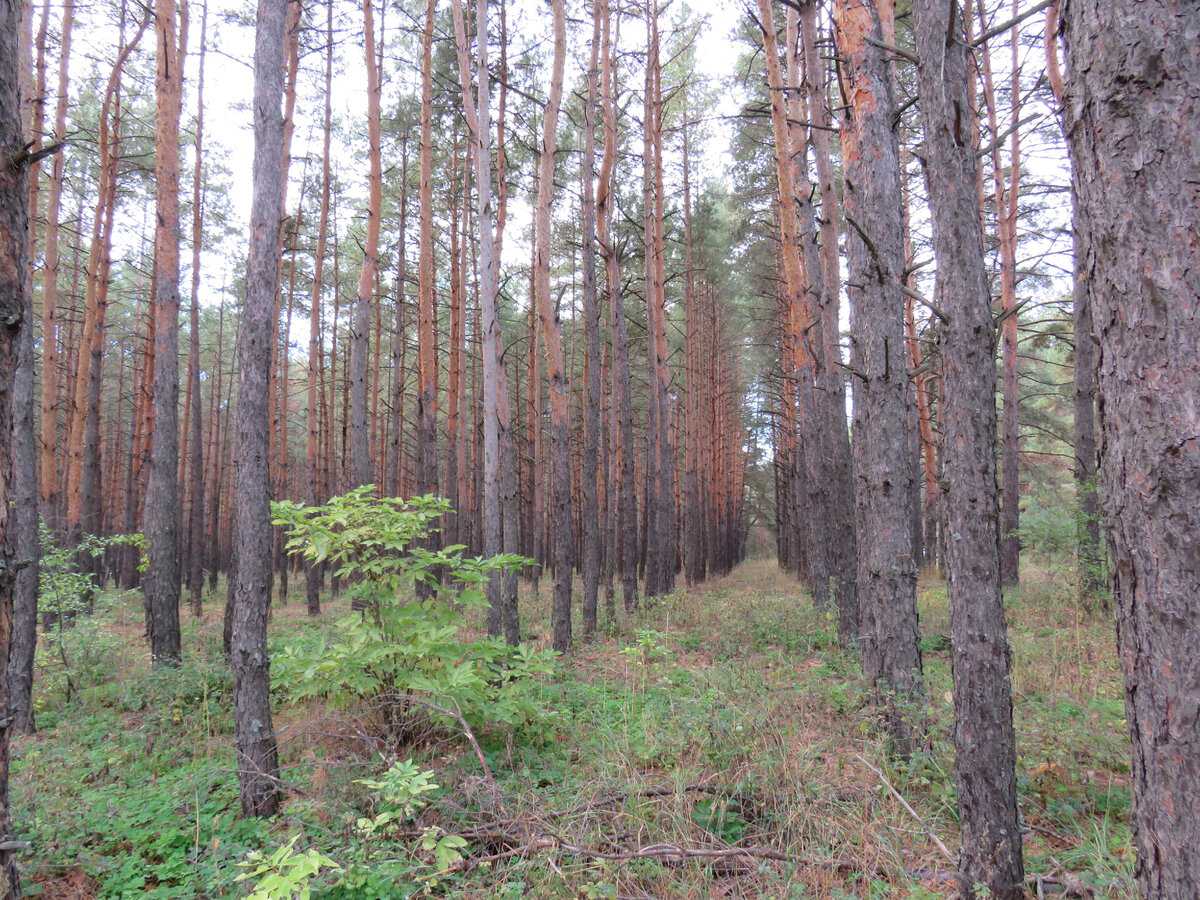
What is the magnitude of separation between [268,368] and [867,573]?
4.63m

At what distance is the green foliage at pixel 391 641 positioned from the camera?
13.1 ft

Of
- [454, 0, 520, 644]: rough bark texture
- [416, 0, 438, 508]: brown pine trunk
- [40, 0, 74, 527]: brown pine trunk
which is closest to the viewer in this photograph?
[454, 0, 520, 644]: rough bark texture

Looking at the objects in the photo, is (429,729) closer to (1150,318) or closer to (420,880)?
(420,880)

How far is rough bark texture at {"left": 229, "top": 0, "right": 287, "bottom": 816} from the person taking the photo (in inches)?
153

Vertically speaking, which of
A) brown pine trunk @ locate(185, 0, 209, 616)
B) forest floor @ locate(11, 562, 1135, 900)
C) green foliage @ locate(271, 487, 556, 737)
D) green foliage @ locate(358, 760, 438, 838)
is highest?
brown pine trunk @ locate(185, 0, 209, 616)

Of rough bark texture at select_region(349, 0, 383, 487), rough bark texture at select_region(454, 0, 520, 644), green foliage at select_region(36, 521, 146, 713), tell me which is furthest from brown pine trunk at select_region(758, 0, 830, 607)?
green foliage at select_region(36, 521, 146, 713)

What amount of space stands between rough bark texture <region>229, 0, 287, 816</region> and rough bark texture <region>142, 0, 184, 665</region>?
396 cm

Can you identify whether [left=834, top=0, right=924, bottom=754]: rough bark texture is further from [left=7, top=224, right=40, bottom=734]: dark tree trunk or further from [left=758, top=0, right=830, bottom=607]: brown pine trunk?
[left=7, top=224, right=40, bottom=734]: dark tree trunk

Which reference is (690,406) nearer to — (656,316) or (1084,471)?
(656,316)

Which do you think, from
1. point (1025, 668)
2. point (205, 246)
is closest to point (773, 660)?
point (1025, 668)

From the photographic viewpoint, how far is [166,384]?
7.25 m

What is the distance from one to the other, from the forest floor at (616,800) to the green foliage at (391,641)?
0.31 m

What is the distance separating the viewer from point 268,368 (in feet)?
13.5

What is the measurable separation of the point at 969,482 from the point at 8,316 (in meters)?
3.98
